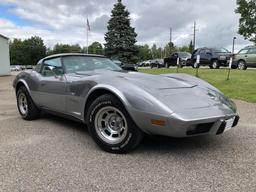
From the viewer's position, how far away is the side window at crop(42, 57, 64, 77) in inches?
184

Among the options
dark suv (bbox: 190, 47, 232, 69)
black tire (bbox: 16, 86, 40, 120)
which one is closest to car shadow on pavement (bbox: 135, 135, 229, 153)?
black tire (bbox: 16, 86, 40, 120)

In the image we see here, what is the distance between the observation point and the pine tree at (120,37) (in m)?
32.8

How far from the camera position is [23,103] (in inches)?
225

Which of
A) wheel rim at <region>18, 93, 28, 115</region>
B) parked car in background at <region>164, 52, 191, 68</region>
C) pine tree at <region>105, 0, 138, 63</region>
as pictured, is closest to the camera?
wheel rim at <region>18, 93, 28, 115</region>

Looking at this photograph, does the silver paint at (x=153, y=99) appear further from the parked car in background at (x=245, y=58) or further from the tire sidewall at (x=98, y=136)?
the parked car in background at (x=245, y=58)

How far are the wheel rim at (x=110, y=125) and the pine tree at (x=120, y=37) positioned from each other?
29145 mm

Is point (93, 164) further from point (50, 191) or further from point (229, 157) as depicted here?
point (229, 157)

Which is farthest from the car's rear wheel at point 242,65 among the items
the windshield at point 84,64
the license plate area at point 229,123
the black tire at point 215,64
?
the license plate area at point 229,123

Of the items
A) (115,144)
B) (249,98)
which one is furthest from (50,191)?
(249,98)

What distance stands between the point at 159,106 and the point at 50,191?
1412 millimetres

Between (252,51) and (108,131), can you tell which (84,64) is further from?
(252,51)

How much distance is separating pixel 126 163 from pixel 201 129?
3.01 ft

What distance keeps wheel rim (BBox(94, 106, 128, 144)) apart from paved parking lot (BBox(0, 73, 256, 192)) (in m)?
0.21

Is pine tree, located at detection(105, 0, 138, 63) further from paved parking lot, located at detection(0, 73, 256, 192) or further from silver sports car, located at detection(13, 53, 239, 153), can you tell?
paved parking lot, located at detection(0, 73, 256, 192)
